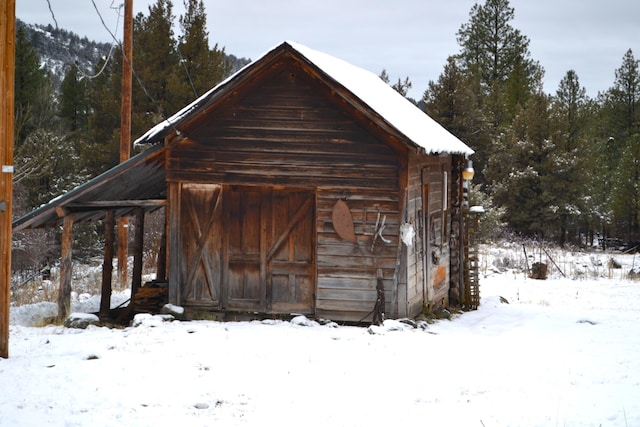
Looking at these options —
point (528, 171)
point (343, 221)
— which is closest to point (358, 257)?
point (343, 221)

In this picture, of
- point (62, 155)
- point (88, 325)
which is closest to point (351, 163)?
point (88, 325)

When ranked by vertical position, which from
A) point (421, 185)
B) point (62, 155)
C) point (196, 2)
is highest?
point (196, 2)

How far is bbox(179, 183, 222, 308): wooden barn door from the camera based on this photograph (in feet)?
41.9

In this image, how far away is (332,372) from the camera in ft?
30.0

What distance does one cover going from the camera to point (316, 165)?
12.5m

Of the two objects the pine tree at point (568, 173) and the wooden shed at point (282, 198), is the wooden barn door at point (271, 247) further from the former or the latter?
the pine tree at point (568, 173)

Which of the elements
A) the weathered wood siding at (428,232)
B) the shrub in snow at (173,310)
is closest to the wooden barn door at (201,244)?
the shrub in snow at (173,310)

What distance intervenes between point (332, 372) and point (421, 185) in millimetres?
5618

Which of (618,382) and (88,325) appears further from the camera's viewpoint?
(88,325)

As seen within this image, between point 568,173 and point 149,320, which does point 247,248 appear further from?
point 568,173

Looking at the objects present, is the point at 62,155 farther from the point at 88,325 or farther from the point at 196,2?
the point at 88,325

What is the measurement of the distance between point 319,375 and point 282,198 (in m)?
4.41

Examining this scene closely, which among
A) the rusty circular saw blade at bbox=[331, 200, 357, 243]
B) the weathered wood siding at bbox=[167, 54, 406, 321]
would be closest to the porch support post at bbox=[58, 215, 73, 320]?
the weathered wood siding at bbox=[167, 54, 406, 321]

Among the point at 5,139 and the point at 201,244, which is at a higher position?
the point at 5,139
